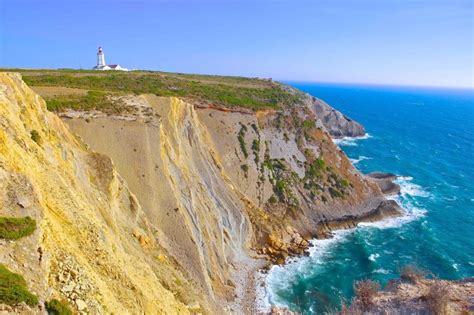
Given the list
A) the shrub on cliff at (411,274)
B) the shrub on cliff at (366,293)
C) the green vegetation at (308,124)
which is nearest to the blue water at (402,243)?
the shrub on cliff at (411,274)

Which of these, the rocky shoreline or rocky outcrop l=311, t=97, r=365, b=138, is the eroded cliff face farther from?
rocky outcrop l=311, t=97, r=365, b=138

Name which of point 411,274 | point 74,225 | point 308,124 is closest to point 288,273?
point 411,274

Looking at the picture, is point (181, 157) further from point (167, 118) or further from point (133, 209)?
point (133, 209)

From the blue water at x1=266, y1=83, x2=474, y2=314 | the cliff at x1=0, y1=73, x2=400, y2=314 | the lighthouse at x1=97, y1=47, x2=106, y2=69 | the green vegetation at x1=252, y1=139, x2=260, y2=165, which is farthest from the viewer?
the lighthouse at x1=97, y1=47, x2=106, y2=69

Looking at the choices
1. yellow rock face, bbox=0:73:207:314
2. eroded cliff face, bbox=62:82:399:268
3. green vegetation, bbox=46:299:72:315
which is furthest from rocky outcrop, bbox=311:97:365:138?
green vegetation, bbox=46:299:72:315

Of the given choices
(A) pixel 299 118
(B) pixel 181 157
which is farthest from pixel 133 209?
(A) pixel 299 118

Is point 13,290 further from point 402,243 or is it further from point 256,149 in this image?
point 402,243
